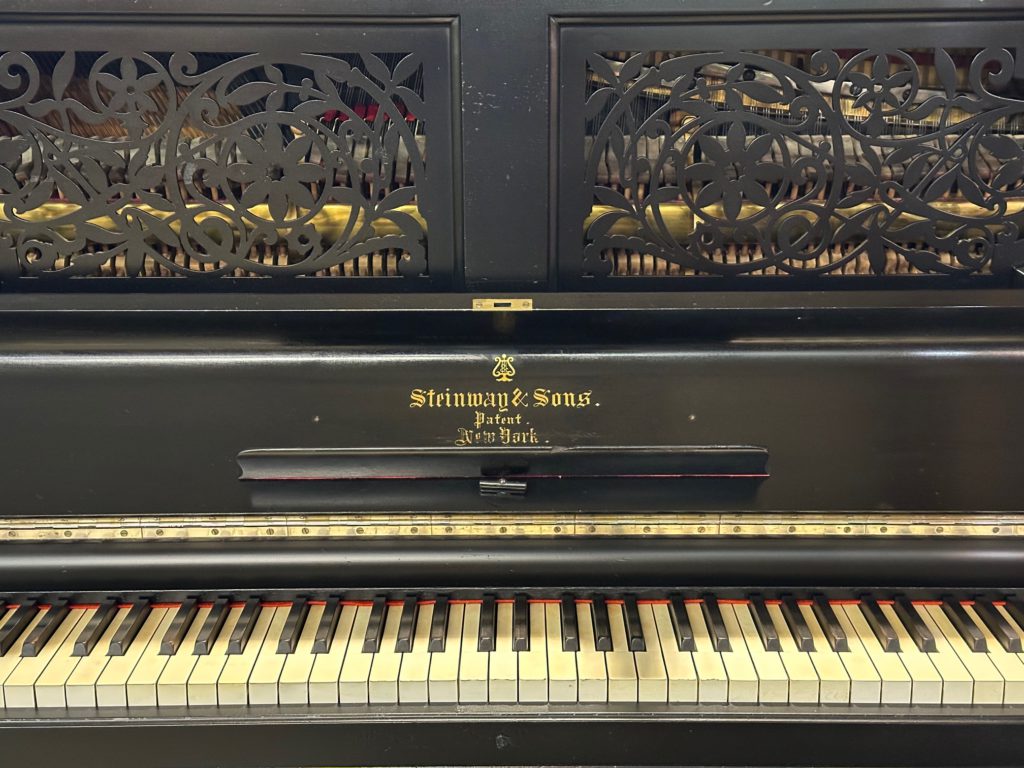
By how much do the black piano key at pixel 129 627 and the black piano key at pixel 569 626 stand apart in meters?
0.87

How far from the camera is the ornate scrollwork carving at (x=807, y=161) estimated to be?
176cm

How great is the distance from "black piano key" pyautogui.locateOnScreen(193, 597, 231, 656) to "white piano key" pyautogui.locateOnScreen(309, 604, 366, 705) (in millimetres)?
216

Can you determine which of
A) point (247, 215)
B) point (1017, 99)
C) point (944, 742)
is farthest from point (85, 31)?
point (944, 742)

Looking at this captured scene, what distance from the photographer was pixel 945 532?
192 cm

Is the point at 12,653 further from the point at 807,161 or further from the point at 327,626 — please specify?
the point at 807,161

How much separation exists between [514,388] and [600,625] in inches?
20.2

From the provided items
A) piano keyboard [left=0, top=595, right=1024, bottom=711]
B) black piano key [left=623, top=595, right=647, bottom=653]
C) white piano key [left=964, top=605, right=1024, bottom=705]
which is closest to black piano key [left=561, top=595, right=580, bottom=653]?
piano keyboard [left=0, top=595, right=1024, bottom=711]

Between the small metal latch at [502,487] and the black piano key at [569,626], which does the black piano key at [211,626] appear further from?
the black piano key at [569,626]

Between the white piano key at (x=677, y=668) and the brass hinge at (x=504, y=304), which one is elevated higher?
the brass hinge at (x=504, y=304)

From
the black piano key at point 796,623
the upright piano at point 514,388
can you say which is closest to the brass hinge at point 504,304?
the upright piano at point 514,388

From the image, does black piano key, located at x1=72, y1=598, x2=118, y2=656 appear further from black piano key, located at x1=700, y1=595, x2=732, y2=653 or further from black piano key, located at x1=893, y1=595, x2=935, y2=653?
black piano key, located at x1=893, y1=595, x2=935, y2=653

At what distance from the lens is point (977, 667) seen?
178cm

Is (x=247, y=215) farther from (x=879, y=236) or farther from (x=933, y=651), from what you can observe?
(x=933, y=651)

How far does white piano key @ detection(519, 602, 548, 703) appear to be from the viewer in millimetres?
1765
